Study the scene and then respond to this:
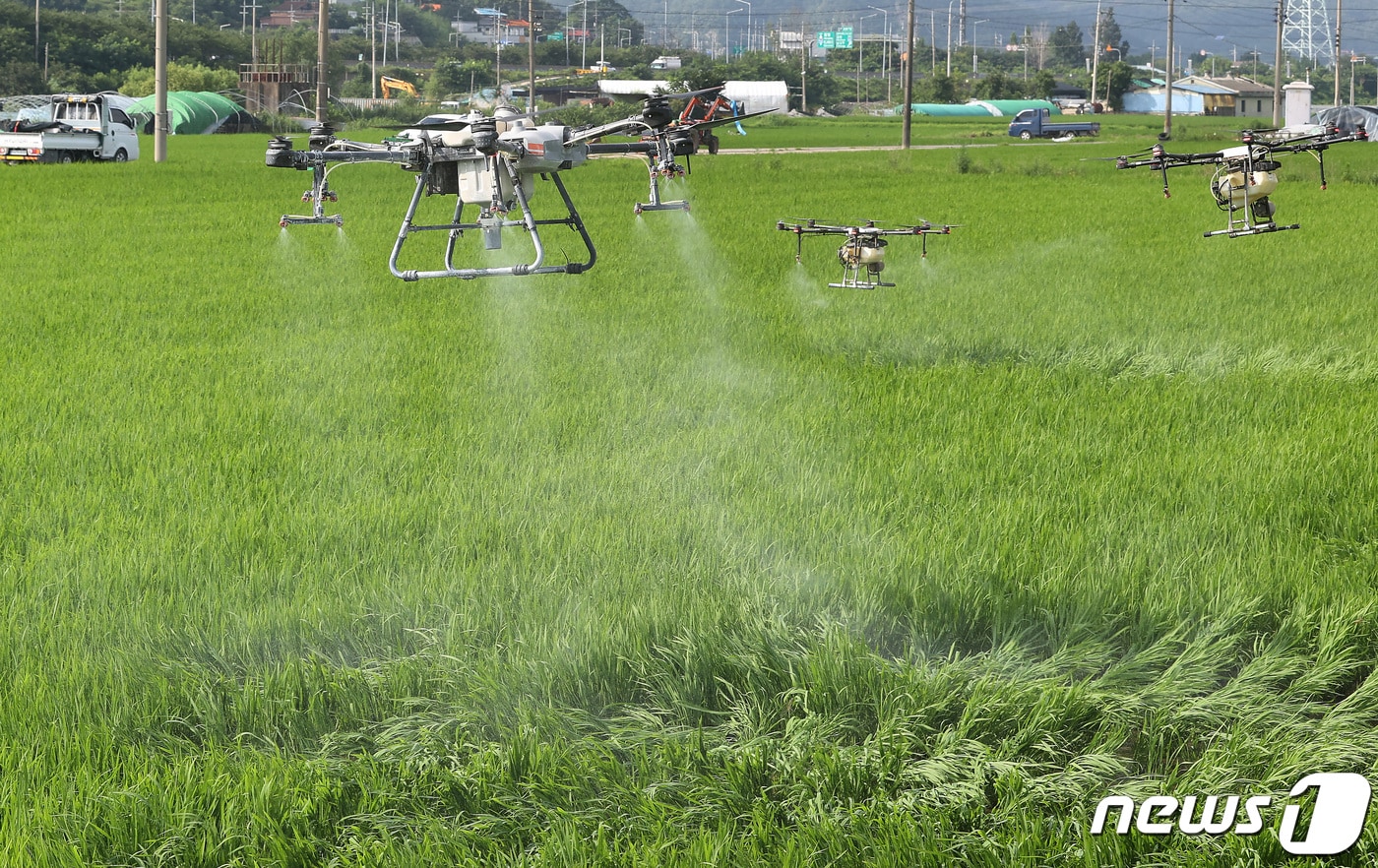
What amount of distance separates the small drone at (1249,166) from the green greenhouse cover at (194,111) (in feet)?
180

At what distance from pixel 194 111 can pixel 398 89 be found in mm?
67079

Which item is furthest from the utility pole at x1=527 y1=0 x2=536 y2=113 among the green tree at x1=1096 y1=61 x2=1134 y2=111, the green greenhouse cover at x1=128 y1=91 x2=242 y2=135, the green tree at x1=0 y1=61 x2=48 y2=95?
the green tree at x1=1096 y1=61 x2=1134 y2=111

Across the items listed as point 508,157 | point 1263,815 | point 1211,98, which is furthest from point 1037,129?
point 508,157

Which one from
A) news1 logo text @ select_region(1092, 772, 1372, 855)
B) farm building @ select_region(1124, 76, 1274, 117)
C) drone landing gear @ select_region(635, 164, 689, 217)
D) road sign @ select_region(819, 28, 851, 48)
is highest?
farm building @ select_region(1124, 76, 1274, 117)

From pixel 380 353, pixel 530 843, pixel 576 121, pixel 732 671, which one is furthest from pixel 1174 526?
pixel 380 353

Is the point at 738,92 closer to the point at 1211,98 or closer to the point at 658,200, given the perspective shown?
the point at 658,200

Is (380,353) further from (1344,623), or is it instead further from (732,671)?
(1344,623)

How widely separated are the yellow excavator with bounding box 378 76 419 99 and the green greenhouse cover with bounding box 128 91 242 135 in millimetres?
55431

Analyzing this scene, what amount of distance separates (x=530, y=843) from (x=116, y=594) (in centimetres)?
292

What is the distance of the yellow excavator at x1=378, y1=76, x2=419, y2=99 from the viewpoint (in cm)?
340

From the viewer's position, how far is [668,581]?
22.6 feet

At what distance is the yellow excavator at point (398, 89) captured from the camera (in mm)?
3398

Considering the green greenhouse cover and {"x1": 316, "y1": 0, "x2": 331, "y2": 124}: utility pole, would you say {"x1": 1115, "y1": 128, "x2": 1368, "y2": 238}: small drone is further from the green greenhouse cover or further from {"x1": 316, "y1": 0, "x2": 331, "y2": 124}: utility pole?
the green greenhouse cover

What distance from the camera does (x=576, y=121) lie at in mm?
3156
